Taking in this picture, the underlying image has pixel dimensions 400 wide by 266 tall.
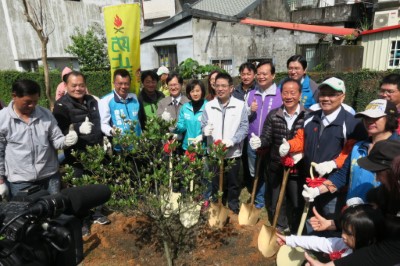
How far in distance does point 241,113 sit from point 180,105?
0.99m

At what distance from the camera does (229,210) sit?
393cm

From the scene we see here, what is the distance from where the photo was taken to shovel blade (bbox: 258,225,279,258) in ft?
10.3

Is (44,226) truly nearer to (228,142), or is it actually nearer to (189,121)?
(228,142)

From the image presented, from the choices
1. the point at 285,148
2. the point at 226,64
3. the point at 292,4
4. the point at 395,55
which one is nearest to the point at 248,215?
the point at 285,148

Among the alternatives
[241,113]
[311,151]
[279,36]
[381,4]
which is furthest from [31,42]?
[381,4]

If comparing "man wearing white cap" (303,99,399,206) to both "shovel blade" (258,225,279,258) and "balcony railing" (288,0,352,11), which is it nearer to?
"shovel blade" (258,225,279,258)

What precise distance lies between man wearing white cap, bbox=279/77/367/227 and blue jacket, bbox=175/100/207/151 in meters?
1.45

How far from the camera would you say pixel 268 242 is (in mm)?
3172

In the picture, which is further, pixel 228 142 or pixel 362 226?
pixel 228 142

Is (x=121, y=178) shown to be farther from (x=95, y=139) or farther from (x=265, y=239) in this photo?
(x=265, y=239)

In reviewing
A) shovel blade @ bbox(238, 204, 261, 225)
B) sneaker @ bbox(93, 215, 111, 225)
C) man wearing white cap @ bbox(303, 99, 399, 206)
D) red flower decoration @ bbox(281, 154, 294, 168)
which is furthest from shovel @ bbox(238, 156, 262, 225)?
sneaker @ bbox(93, 215, 111, 225)

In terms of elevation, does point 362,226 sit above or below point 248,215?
above

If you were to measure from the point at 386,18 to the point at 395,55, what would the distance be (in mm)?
4637

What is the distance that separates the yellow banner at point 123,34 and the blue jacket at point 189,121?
139 cm
